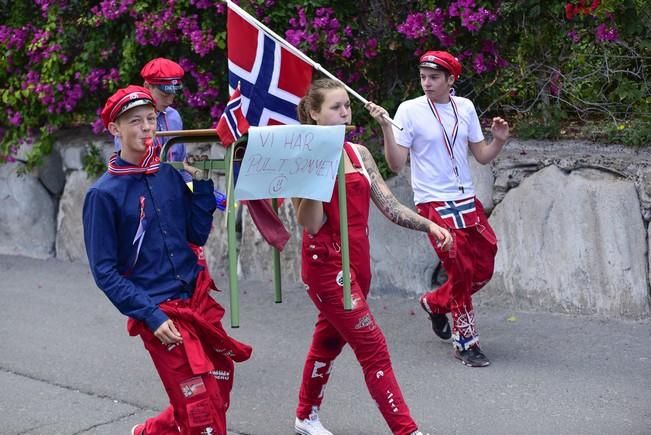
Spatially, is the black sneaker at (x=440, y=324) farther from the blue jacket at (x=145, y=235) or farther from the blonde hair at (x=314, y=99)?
the blue jacket at (x=145, y=235)

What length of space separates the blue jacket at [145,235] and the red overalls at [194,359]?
69mm

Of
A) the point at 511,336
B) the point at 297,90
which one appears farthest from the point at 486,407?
the point at 297,90

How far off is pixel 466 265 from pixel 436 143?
0.71m

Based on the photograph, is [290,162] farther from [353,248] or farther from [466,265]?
[466,265]

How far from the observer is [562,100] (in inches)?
306

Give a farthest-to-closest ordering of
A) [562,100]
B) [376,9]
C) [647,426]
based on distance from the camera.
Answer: [376,9] → [562,100] → [647,426]

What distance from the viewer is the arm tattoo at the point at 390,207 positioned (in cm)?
480

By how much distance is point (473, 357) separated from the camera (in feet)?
20.1

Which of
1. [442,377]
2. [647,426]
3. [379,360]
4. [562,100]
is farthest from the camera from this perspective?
[562,100]

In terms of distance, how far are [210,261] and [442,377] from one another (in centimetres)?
348

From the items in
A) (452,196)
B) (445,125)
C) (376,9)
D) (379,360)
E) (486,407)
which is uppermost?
(376,9)

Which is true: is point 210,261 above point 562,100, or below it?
below

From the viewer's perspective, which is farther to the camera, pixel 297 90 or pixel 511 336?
pixel 511 336

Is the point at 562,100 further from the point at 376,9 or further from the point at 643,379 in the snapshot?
the point at 643,379
